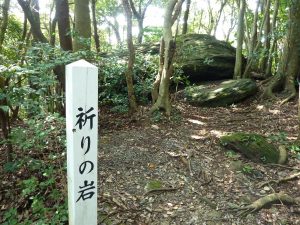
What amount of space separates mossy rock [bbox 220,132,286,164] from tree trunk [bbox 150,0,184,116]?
6.84ft

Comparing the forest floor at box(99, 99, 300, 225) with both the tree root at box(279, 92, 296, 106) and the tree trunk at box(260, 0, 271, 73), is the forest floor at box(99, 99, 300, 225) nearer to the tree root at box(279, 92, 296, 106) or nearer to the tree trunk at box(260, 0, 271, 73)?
the tree root at box(279, 92, 296, 106)

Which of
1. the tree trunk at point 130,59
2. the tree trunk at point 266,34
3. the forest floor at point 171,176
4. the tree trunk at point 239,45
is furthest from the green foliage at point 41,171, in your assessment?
the tree trunk at point 266,34

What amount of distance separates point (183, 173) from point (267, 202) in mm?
1337

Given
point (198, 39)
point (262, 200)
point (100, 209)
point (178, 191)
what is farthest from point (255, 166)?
point (198, 39)

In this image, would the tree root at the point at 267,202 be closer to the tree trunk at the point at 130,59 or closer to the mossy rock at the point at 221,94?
the tree trunk at the point at 130,59

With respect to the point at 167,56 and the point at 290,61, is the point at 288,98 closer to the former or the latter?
the point at 290,61

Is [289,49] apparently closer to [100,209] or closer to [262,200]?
[262,200]

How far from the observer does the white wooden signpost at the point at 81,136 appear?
2.38m

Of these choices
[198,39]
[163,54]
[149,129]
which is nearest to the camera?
[149,129]

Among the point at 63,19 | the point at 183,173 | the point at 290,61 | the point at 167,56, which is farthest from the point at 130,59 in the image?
the point at 290,61

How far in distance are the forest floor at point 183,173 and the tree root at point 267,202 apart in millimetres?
56

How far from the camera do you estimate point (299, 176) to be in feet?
15.9

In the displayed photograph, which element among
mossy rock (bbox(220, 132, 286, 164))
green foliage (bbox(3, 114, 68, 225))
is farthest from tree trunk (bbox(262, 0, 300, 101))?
green foliage (bbox(3, 114, 68, 225))

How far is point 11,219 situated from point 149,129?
3481mm
